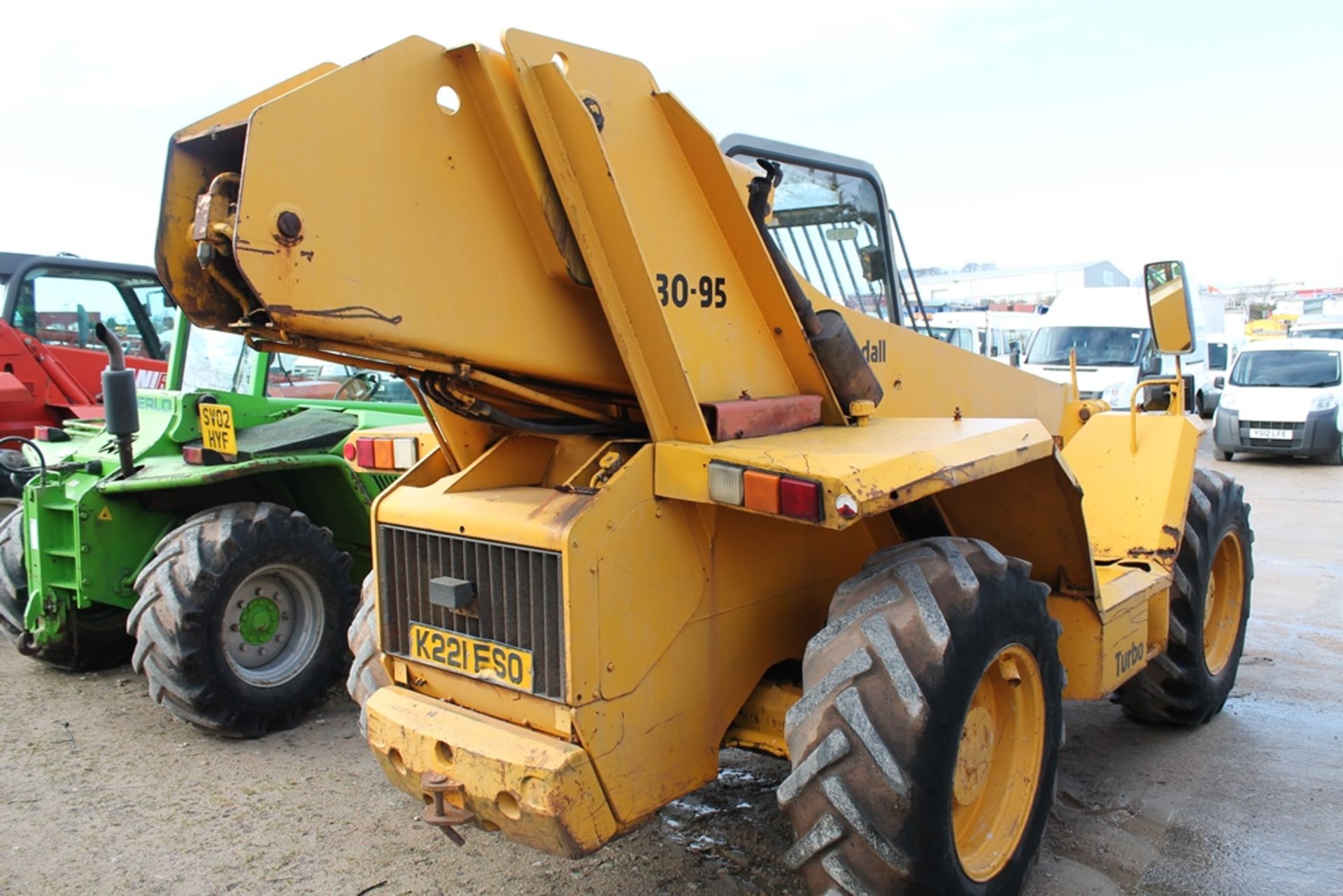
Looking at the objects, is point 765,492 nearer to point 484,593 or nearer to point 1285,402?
point 484,593

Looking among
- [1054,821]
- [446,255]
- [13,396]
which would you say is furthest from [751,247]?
[13,396]

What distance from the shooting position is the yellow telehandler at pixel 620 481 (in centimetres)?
248

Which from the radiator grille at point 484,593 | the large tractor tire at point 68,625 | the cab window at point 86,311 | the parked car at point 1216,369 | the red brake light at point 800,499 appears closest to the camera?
the red brake light at point 800,499

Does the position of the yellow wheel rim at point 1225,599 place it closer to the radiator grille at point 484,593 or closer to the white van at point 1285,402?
the radiator grille at point 484,593

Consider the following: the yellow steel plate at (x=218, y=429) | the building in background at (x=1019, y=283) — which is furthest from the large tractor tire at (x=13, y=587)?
the building in background at (x=1019, y=283)

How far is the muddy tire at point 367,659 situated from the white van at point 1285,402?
14.8 metres

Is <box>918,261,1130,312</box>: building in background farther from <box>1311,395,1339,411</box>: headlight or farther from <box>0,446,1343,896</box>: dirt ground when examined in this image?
<box>0,446,1343,896</box>: dirt ground

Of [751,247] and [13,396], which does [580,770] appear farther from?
[13,396]

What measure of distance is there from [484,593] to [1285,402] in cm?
1540

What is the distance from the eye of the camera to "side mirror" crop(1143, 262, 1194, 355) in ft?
14.3

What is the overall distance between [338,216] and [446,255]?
30 cm

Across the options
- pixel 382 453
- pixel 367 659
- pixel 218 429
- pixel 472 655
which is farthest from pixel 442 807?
pixel 218 429

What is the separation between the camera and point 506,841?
3709mm

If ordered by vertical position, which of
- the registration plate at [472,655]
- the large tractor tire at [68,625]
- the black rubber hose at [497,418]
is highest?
the black rubber hose at [497,418]
